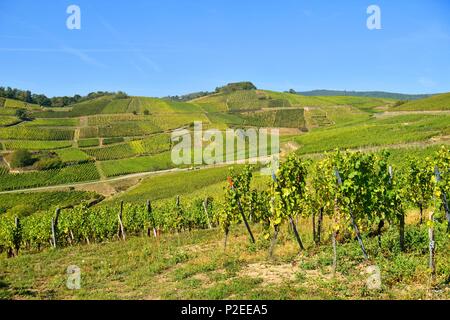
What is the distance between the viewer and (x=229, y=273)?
11.5 metres

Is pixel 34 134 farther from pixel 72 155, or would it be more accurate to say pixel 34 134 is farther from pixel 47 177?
pixel 47 177

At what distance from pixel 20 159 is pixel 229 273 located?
84084 millimetres

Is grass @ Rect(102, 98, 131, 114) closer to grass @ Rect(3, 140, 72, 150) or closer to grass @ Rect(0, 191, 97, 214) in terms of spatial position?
grass @ Rect(3, 140, 72, 150)

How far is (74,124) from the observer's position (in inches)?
4843

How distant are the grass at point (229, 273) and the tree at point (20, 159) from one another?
72.6 metres

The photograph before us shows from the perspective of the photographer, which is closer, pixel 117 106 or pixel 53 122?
pixel 53 122

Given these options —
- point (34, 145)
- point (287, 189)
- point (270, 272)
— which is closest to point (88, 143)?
point (34, 145)

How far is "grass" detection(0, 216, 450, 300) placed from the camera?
30.1 ft

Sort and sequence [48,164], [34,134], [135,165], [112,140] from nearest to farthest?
[48,164]
[135,165]
[34,134]
[112,140]

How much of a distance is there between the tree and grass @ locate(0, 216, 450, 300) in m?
72.6

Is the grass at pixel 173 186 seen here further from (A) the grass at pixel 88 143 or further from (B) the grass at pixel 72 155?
(A) the grass at pixel 88 143

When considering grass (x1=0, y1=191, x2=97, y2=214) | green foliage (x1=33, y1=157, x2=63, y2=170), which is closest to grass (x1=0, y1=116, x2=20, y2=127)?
green foliage (x1=33, y1=157, x2=63, y2=170)
